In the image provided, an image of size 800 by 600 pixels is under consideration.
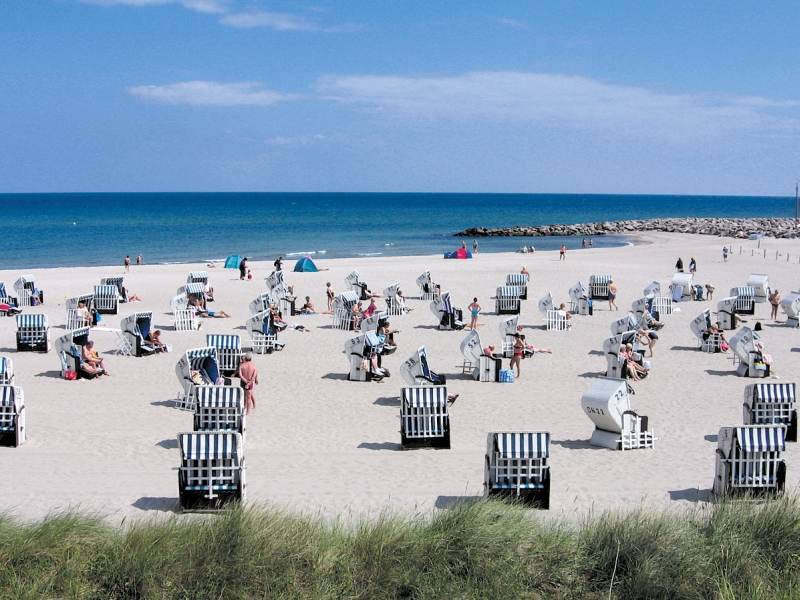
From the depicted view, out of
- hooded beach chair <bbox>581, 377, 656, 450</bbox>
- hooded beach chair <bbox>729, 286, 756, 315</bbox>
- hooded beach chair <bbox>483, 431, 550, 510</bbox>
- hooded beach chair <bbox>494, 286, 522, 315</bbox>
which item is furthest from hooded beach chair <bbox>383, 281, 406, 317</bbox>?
hooded beach chair <bbox>483, 431, 550, 510</bbox>

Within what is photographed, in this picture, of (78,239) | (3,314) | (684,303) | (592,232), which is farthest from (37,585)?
(592,232)

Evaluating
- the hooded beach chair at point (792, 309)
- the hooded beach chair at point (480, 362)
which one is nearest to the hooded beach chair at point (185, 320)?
the hooded beach chair at point (480, 362)

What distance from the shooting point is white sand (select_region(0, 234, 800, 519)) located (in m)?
9.41

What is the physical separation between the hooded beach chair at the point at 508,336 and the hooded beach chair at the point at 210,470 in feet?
31.9

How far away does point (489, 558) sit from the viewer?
7445 mm

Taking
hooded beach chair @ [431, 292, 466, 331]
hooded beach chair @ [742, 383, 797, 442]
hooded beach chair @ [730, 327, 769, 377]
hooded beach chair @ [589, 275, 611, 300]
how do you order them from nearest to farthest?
hooded beach chair @ [742, 383, 797, 442], hooded beach chair @ [730, 327, 769, 377], hooded beach chair @ [431, 292, 466, 331], hooded beach chair @ [589, 275, 611, 300]

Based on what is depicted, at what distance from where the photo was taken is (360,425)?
12602mm

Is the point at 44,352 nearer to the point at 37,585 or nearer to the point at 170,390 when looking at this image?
the point at 170,390

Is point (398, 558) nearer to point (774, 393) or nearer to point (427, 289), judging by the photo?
point (774, 393)

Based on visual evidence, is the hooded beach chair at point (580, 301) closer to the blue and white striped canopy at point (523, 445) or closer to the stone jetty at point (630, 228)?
the blue and white striped canopy at point (523, 445)

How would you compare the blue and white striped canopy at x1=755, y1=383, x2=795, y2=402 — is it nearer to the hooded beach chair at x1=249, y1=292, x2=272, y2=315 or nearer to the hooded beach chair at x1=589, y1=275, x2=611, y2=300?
the hooded beach chair at x1=249, y1=292, x2=272, y2=315

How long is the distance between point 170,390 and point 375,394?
373 centimetres

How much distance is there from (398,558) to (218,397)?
15.6 ft

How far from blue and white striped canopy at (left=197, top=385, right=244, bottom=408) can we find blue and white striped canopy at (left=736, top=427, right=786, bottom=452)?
21.0 ft
